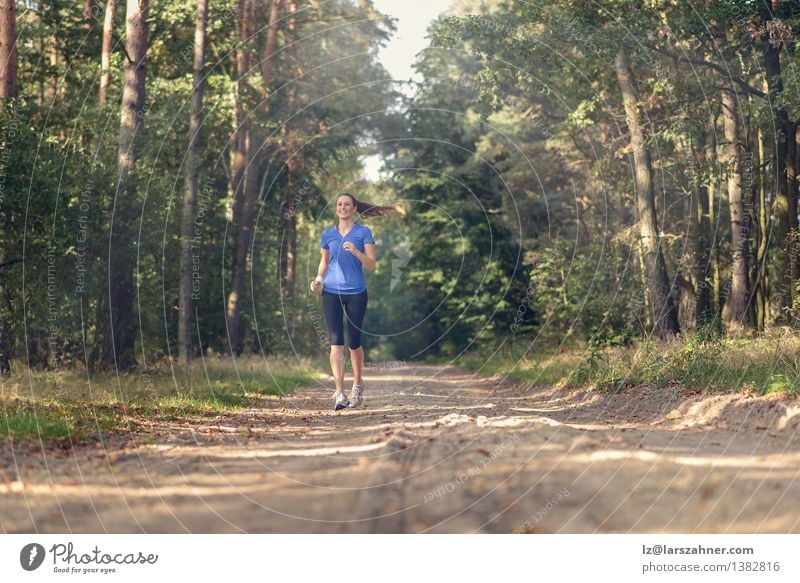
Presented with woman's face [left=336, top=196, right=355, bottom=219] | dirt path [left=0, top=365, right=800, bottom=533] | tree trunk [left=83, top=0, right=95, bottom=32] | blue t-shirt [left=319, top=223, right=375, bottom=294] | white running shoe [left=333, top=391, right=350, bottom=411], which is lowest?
white running shoe [left=333, top=391, right=350, bottom=411]

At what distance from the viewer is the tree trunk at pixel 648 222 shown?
2306 centimetres

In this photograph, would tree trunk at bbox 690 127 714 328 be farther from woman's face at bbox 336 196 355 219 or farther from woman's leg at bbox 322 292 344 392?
woman's face at bbox 336 196 355 219

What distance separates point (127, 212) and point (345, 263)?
27.5 ft

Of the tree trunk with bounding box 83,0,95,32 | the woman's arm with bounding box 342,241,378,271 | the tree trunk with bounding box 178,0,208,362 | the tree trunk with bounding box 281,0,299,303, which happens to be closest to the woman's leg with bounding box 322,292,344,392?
the woman's arm with bounding box 342,241,378,271

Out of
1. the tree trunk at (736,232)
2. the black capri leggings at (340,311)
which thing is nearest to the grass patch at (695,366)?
the tree trunk at (736,232)

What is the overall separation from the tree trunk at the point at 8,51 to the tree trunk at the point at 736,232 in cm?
1512

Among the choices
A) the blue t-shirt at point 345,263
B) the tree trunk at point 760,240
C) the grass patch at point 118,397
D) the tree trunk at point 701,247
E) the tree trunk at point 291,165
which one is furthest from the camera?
the tree trunk at point 291,165

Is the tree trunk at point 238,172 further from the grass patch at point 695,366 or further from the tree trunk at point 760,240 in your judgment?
the tree trunk at point 760,240

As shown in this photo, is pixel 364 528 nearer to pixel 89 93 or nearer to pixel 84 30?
pixel 89 93

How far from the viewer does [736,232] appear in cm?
2547

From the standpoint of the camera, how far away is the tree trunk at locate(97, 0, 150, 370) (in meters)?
20.2

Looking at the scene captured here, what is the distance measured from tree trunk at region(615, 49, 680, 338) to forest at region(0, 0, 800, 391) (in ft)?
0.23

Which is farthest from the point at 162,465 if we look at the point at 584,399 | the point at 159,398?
the point at 584,399
